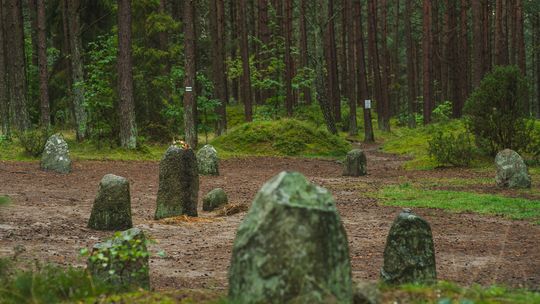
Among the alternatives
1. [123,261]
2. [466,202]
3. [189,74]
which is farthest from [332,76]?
[123,261]

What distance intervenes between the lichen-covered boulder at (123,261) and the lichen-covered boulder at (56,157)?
13.0m

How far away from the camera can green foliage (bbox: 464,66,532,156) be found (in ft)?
66.2

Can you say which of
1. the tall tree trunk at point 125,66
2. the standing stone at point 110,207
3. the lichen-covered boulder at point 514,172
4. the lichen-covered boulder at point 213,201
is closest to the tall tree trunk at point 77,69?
the tall tree trunk at point 125,66

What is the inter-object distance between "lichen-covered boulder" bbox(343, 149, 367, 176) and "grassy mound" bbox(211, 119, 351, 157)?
7.08 meters

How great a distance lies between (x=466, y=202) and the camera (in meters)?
14.1

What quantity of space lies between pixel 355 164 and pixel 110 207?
1102 cm

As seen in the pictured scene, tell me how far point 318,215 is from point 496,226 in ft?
26.8

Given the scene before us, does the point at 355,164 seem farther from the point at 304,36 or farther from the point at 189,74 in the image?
the point at 304,36

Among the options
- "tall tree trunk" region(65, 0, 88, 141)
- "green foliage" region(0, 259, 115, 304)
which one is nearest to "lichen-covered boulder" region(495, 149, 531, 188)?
"green foliage" region(0, 259, 115, 304)

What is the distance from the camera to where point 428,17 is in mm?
35906

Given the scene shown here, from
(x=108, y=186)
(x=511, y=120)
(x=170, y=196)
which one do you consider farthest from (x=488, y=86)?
(x=108, y=186)

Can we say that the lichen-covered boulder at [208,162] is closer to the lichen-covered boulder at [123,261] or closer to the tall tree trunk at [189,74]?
the tall tree trunk at [189,74]

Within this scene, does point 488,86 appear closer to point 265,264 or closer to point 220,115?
point 220,115

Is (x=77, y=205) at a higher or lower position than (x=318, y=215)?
lower
